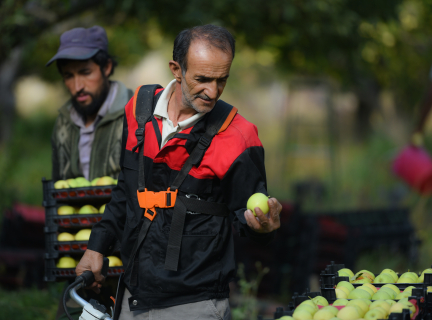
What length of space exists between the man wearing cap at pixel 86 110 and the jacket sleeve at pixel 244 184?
1.16 meters

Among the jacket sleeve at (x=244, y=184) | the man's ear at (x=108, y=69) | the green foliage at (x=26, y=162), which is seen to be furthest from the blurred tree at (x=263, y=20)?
the jacket sleeve at (x=244, y=184)

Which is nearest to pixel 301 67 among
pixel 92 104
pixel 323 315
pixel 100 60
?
pixel 100 60

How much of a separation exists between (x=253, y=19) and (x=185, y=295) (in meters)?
4.21

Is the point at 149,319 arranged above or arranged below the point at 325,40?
below

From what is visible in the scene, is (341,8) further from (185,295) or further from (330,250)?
(185,295)

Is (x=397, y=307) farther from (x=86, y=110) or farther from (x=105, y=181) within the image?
(x=86, y=110)

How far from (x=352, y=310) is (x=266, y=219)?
17.3 inches

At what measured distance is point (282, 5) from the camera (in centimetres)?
601

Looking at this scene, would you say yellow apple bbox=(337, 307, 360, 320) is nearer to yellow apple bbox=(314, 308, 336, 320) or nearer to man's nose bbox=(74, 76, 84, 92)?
yellow apple bbox=(314, 308, 336, 320)

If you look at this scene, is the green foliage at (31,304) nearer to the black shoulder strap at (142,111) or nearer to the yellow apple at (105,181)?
the yellow apple at (105,181)

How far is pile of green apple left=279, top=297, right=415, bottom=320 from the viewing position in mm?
1915

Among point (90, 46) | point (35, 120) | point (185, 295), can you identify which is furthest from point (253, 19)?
point (35, 120)

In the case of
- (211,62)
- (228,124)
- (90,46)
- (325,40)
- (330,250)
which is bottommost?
(330,250)

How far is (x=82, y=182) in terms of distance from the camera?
3066mm
